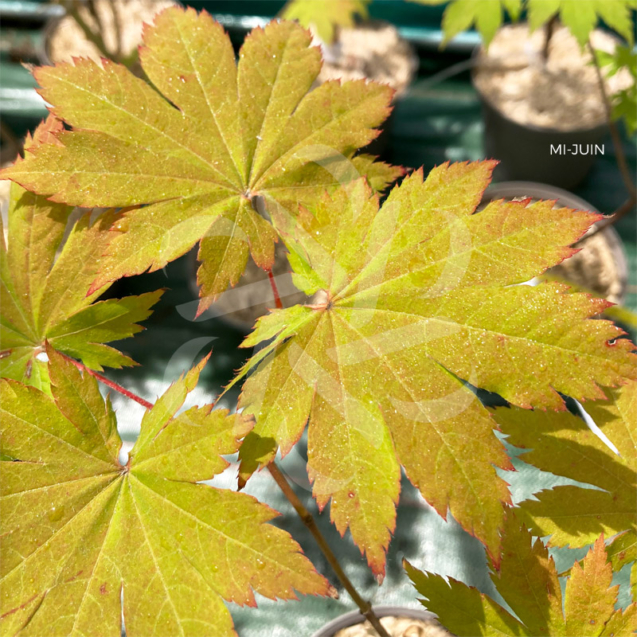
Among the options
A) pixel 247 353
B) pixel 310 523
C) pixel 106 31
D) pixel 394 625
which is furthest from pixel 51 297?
pixel 106 31

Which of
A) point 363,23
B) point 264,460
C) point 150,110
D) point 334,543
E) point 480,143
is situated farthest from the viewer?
point 363,23

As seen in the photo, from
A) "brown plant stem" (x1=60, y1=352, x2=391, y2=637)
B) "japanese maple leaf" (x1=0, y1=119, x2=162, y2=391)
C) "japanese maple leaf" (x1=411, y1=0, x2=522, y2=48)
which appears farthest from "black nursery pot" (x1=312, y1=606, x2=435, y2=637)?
"japanese maple leaf" (x1=411, y1=0, x2=522, y2=48)

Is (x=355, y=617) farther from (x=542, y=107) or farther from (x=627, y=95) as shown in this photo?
(x=542, y=107)

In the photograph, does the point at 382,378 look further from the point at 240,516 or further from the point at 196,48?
the point at 196,48

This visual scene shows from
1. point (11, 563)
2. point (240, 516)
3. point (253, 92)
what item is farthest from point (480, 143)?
point (11, 563)

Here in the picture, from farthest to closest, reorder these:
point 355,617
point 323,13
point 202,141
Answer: point 323,13 → point 355,617 → point 202,141

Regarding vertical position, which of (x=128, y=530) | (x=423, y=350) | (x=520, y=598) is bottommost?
(x=520, y=598)

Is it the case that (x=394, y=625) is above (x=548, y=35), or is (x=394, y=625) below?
below
